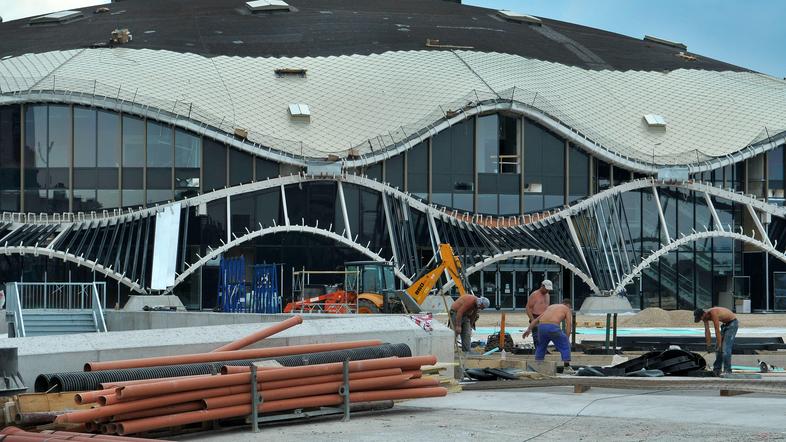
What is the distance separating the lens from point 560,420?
16.5 metres

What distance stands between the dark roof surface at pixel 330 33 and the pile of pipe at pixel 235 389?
46.0m

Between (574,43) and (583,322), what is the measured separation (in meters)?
25.0

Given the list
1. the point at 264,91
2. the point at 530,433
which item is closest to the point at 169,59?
the point at 264,91

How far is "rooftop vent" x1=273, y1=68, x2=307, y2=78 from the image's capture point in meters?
61.1

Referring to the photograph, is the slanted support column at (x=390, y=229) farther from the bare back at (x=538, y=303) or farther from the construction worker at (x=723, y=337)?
the construction worker at (x=723, y=337)

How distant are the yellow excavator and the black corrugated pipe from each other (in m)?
19.7

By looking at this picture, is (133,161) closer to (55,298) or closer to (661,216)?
(55,298)

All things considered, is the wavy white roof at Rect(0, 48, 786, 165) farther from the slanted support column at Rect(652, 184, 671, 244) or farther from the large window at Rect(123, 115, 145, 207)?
the slanted support column at Rect(652, 184, 671, 244)

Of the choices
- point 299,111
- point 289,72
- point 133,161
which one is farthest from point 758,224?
point 133,161

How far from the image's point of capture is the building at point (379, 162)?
183 feet

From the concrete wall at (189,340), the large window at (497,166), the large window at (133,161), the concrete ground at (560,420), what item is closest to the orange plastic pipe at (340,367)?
the concrete ground at (560,420)

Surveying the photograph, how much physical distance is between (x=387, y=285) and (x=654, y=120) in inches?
974

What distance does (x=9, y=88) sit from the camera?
57.9 meters

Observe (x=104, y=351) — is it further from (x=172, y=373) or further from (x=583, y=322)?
(x=583, y=322)
